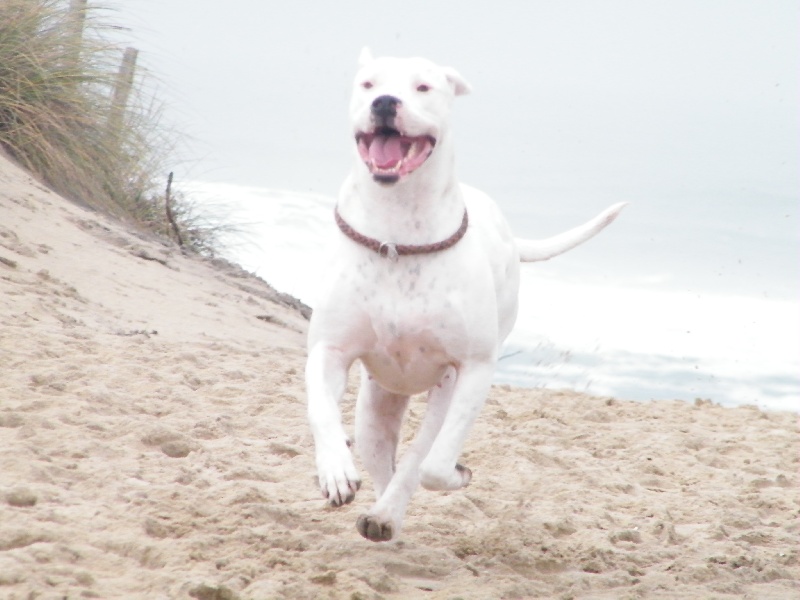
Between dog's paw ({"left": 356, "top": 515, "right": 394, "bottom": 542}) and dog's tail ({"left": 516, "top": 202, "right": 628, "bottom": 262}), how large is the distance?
1.75m

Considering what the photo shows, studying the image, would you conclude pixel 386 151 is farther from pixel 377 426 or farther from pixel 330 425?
pixel 377 426

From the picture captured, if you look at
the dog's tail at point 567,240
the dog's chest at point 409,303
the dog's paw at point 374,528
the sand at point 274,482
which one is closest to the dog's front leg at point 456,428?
the dog's chest at point 409,303

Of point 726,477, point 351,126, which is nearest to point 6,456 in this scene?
point 351,126

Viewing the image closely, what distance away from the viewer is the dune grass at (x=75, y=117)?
34.7 ft

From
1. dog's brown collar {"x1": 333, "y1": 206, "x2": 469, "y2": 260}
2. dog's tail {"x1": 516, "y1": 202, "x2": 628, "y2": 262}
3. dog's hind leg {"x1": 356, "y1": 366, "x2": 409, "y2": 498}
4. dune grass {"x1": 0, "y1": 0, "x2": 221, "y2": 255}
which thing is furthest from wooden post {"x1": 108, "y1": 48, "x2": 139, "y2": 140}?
dog's brown collar {"x1": 333, "y1": 206, "x2": 469, "y2": 260}

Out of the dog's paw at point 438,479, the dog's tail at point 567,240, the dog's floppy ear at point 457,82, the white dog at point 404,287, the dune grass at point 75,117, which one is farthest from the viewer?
the dune grass at point 75,117

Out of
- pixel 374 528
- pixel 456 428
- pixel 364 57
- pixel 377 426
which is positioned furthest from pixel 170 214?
pixel 456 428

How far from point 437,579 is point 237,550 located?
0.73 m

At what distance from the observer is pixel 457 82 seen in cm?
429

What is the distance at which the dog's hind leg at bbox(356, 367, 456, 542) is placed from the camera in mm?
4305

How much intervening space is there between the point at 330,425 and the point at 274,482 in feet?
4.97

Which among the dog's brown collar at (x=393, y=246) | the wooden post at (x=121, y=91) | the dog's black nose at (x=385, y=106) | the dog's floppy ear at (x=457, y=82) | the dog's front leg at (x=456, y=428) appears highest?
the wooden post at (x=121, y=91)

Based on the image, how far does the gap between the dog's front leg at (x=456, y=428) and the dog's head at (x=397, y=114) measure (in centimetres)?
75

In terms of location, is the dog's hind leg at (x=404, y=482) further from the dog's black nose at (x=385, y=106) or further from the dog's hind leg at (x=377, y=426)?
the dog's black nose at (x=385, y=106)
